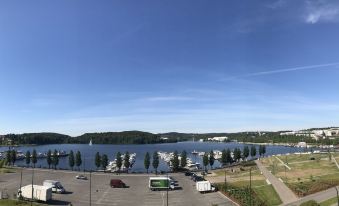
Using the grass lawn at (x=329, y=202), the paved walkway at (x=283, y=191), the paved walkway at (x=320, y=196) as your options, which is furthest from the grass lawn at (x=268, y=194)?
the grass lawn at (x=329, y=202)

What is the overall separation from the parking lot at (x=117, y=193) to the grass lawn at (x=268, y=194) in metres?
7.60

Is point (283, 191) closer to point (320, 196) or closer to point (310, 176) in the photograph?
point (320, 196)

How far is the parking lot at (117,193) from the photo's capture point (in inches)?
2943

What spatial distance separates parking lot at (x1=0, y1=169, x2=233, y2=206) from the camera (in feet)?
245

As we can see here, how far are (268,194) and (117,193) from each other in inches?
1321

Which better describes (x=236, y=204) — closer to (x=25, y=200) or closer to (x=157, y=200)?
(x=157, y=200)

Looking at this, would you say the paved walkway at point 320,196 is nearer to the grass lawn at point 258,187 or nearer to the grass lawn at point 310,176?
the grass lawn at point 310,176

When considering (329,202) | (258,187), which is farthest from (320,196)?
(258,187)

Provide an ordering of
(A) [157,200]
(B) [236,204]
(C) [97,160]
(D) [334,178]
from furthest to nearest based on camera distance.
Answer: (C) [97,160] → (D) [334,178] → (A) [157,200] → (B) [236,204]

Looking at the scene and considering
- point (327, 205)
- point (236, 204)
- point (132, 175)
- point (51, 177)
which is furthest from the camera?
point (132, 175)

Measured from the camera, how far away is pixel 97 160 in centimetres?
14388

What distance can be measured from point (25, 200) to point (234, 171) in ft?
226

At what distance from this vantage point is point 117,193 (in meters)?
84.4

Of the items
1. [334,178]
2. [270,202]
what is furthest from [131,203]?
[334,178]
